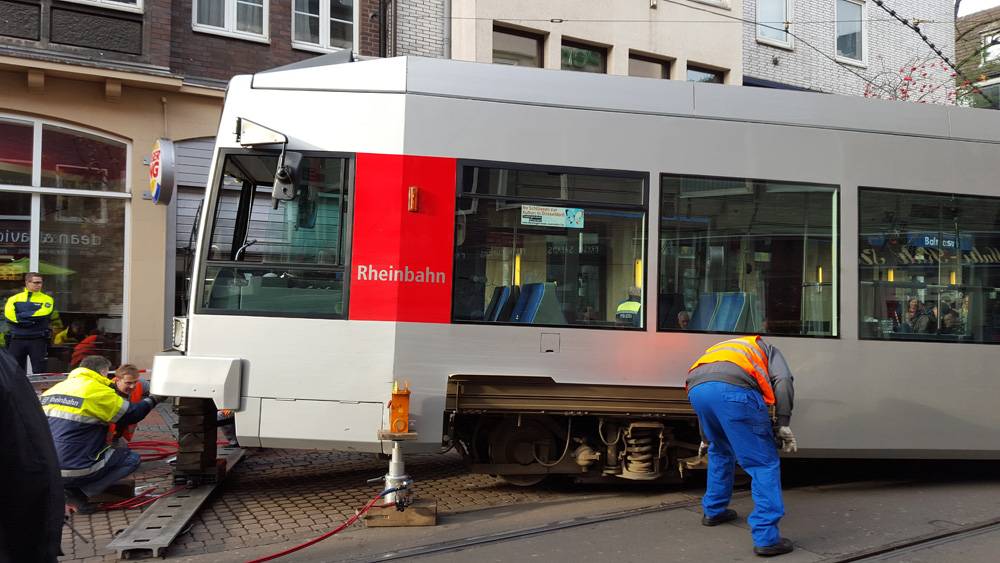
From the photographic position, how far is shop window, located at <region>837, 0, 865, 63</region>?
18203 millimetres

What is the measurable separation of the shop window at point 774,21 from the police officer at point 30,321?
1380 cm

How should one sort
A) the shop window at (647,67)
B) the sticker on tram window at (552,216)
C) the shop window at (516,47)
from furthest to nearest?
the shop window at (647,67) → the shop window at (516,47) → the sticker on tram window at (552,216)

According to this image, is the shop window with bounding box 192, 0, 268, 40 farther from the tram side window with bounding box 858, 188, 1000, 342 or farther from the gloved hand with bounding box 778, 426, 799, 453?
the gloved hand with bounding box 778, 426, 799, 453

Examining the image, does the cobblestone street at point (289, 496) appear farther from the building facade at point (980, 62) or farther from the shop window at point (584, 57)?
the building facade at point (980, 62)

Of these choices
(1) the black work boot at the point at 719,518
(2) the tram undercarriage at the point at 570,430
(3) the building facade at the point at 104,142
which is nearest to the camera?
(1) the black work boot at the point at 719,518

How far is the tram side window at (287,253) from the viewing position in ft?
18.2

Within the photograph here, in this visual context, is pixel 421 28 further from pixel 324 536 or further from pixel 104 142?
pixel 324 536

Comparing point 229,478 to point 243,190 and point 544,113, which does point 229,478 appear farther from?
point 544,113

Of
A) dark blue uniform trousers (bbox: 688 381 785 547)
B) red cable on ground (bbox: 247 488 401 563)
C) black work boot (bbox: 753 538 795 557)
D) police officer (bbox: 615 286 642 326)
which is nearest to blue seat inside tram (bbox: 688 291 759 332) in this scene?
police officer (bbox: 615 286 642 326)

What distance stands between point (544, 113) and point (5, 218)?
27.5 ft

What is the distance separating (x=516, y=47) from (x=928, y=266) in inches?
362

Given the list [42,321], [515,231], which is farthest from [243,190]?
[42,321]

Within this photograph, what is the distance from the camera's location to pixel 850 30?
18.4 metres

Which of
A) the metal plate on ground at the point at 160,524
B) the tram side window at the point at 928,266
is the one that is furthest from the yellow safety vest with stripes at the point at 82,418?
the tram side window at the point at 928,266
